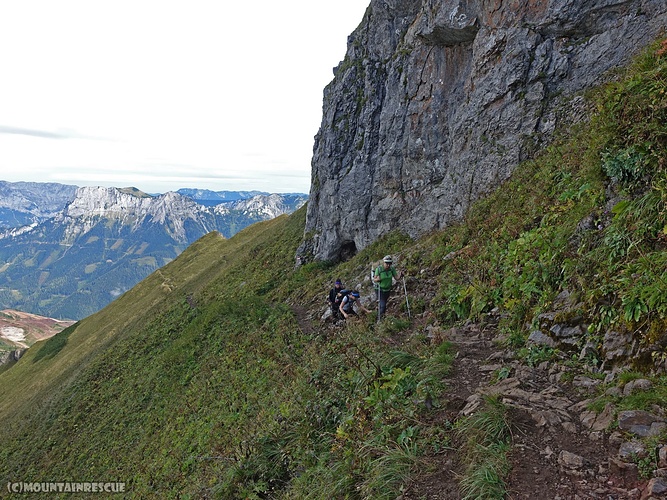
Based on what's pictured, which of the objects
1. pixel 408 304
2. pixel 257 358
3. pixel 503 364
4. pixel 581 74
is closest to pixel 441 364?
pixel 503 364

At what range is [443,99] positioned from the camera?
23.5 meters

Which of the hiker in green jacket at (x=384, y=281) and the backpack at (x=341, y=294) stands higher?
the hiker in green jacket at (x=384, y=281)

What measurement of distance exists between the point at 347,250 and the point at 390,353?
21740 millimetres

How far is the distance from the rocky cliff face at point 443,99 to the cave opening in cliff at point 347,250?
0.39 ft

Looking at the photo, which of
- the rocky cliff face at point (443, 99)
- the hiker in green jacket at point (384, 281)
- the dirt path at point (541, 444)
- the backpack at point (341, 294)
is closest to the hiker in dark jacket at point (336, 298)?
the backpack at point (341, 294)

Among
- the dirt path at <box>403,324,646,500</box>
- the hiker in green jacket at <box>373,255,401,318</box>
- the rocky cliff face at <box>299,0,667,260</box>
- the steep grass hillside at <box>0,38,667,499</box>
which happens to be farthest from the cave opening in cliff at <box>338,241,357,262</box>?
the dirt path at <box>403,324,646,500</box>

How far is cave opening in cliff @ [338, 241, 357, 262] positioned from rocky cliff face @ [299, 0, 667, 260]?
4.7 inches

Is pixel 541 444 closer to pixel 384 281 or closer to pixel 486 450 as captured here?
pixel 486 450

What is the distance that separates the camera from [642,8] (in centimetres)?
1528

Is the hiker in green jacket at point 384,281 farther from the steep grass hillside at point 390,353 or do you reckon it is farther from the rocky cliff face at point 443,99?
the rocky cliff face at point 443,99

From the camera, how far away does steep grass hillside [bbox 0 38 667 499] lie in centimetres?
636

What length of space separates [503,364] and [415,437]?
277cm

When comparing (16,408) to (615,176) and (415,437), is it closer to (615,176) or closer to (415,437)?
(415,437)

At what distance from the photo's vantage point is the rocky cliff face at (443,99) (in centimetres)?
1689
